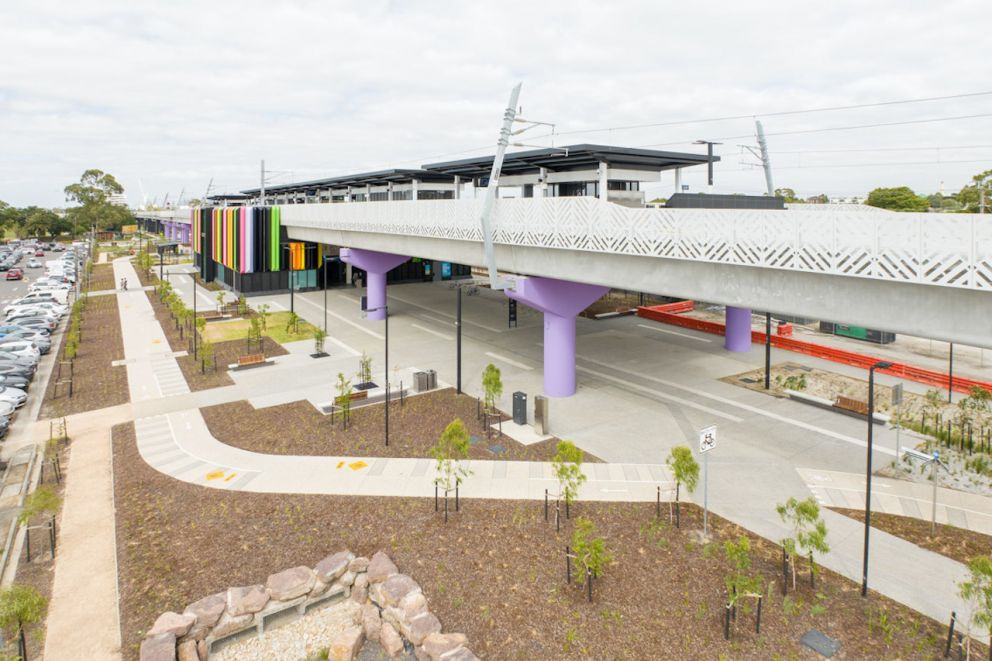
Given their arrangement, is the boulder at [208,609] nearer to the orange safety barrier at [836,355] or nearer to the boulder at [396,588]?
the boulder at [396,588]

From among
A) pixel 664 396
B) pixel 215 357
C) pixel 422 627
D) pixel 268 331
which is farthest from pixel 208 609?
pixel 268 331

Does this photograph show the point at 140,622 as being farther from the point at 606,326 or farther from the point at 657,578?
the point at 606,326

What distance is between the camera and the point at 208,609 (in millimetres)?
11758

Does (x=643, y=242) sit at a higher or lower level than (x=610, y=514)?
higher

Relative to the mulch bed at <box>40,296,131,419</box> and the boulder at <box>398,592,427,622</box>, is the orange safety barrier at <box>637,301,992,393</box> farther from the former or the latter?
the mulch bed at <box>40,296,131,419</box>

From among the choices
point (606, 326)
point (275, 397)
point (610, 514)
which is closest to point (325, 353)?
point (275, 397)

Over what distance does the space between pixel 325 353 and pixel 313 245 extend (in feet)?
91.8

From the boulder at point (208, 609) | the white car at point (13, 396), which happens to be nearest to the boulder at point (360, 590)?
the boulder at point (208, 609)

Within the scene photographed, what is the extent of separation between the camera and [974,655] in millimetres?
10609

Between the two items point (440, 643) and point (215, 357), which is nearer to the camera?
point (440, 643)

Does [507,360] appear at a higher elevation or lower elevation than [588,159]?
lower

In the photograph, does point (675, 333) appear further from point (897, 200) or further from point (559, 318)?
point (897, 200)

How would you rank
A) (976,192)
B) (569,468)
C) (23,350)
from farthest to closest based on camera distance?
(976,192) → (23,350) → (569,468)

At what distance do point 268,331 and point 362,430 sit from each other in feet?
72.8
